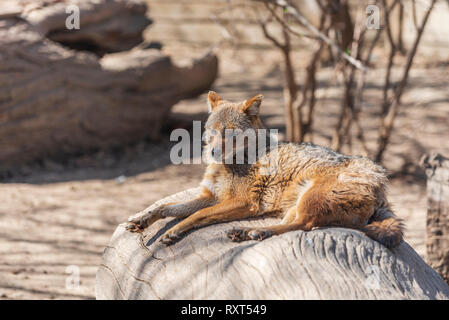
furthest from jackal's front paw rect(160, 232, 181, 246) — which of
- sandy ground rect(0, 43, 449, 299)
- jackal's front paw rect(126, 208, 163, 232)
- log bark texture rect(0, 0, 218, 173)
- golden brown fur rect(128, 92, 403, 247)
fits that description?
log bark texture rect(0, 0, 218, 173)

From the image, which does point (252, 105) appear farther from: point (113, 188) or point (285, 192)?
point (113, 188)

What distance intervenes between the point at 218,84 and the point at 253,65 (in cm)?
201

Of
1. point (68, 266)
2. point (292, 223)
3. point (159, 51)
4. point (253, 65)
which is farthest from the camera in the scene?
point (253, 65)

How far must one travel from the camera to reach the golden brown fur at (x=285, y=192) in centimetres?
328

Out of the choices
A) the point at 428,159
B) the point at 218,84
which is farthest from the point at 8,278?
the point at 218,84

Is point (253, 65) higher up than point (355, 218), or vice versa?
point (253, 65)

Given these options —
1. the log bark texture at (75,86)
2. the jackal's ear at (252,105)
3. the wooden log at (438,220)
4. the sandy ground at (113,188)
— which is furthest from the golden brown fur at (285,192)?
the log bark texture at (75,86)

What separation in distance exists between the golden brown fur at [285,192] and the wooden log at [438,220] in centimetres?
122

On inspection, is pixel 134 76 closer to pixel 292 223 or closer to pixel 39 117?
pixel 39 117

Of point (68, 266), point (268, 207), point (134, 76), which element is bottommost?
point (68, 266)

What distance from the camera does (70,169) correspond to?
8141 mm

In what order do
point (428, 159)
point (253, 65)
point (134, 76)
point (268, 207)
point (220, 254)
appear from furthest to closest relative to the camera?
point (253, 65)
point (134, 76)
point (428, 159)
point (268, 207)
point (220, 254)

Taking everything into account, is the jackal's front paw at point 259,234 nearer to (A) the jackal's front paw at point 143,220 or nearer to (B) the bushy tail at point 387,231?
(B) the bushy tail at point 387,231
